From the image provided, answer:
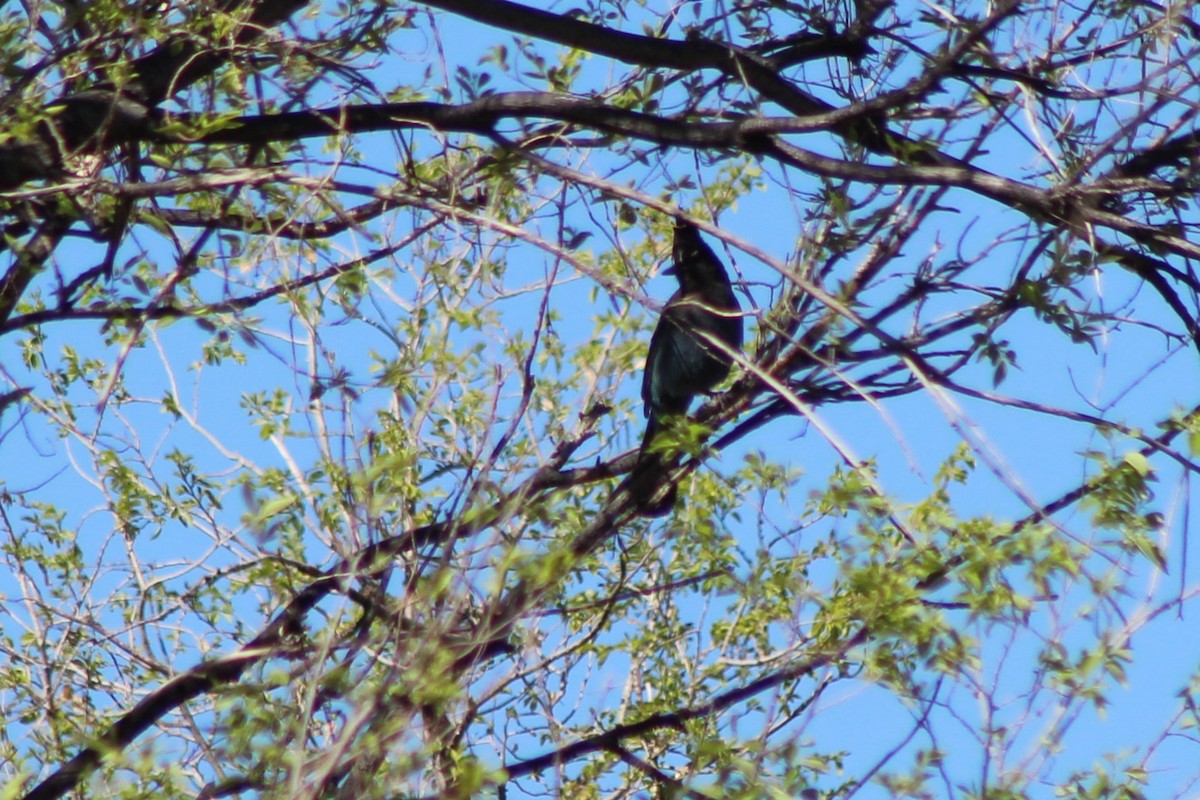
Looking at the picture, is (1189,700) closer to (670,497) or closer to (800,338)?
(800,338)

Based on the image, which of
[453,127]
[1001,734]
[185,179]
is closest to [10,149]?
[185,179]

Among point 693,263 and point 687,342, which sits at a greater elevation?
point 693,263

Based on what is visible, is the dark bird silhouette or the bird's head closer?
the bird's head

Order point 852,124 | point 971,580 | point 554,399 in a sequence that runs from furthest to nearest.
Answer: point 554,399 → point 852,124 → point 971,580

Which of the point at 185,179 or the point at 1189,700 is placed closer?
the point at 1189,700

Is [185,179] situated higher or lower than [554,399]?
lower

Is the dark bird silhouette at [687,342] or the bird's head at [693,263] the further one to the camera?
the dark bird silhouette at [687,342]

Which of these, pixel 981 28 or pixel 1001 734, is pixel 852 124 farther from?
pixel 1001 734

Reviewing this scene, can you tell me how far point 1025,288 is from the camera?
3844mm

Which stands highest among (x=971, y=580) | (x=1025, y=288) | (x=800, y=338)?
(x=800, y=338)

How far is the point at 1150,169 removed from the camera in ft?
13.6

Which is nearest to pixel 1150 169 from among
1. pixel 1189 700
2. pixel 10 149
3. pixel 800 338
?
pixel 800 338

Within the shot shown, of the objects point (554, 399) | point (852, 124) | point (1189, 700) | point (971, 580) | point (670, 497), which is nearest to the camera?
point (971, 580)

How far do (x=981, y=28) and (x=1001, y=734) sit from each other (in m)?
1.66
